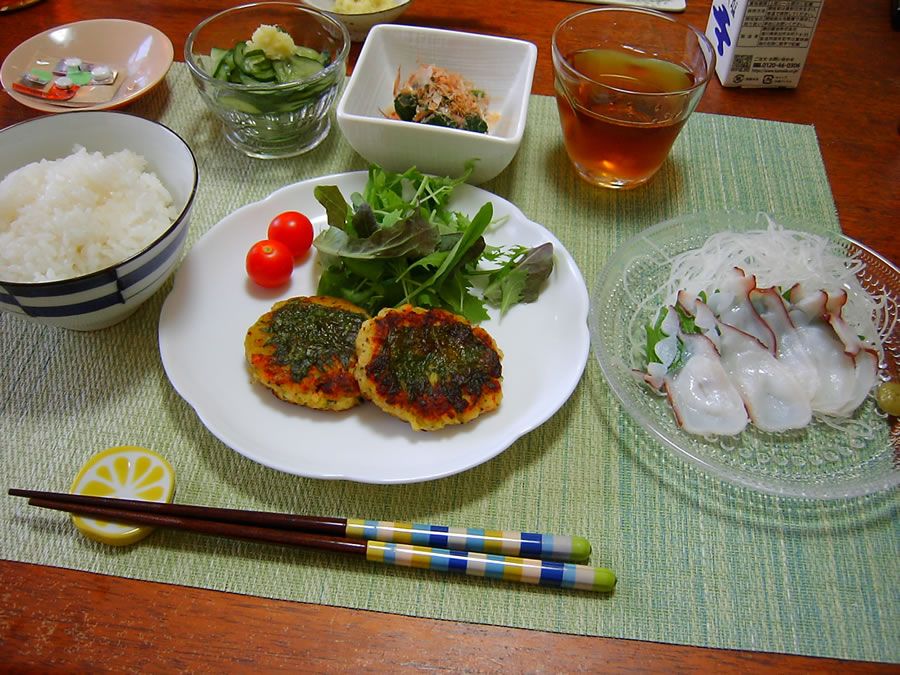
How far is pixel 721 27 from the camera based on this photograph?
8.11 ft

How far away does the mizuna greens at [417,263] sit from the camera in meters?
1.74

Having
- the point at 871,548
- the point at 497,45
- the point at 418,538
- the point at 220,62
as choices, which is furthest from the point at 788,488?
the point at 220,62

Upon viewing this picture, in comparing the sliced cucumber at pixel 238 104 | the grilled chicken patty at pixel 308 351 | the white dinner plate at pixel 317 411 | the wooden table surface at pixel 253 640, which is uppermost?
the sliced cucumber at pixel 238 104

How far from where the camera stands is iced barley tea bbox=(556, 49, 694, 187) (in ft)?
6.25

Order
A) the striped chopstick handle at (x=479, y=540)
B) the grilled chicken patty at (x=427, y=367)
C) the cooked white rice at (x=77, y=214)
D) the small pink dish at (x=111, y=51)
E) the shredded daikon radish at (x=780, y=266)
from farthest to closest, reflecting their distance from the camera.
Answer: the small pink dish at (x=111, y=51)
the shredded daikon radish at (x=780, y=266)
the cooked white rice at (x=77, y=214)
the grilled chicken patty at (x=427, y=367)
the striped chopstick handle at (x=479, y=540)

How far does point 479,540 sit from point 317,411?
0.50 metres

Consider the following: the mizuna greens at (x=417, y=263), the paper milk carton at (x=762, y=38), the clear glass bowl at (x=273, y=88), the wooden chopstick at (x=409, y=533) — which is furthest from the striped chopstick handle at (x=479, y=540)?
the paper milk carton at (x=762, y=38)

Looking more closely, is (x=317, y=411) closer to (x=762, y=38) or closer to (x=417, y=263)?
(x=417, y=263)

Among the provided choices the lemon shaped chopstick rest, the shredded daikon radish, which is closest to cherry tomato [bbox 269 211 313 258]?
the lemon shaped chopstick rest

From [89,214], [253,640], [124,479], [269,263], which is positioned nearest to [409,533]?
[253,640]

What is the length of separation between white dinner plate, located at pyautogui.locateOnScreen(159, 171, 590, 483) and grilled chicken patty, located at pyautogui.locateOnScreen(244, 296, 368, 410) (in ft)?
0.24

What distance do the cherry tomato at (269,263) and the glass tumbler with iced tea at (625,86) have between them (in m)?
0.98

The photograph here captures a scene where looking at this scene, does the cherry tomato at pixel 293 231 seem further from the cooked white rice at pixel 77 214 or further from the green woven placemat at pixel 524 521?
the green woven placemat at pixel 524 521

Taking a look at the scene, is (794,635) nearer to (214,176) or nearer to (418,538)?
(418,538)
